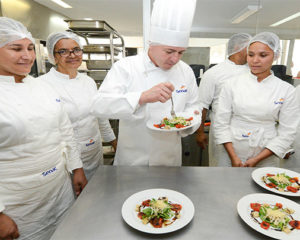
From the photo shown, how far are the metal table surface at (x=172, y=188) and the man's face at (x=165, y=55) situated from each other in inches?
25.2

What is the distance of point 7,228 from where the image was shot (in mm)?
983

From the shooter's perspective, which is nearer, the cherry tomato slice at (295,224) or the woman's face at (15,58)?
the cherry tomato slice at (295,224)

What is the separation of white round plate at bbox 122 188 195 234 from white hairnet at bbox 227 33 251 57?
6.17ft

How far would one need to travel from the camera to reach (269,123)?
1.53 meters

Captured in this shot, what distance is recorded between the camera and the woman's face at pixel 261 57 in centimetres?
149

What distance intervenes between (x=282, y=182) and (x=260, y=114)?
0.60 metres

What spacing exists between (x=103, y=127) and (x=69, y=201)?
30.4 inches

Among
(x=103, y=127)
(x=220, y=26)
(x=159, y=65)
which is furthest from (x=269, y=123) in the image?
(x=220, y=26)

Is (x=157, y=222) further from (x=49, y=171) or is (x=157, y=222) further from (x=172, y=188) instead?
(x=49, y=171)

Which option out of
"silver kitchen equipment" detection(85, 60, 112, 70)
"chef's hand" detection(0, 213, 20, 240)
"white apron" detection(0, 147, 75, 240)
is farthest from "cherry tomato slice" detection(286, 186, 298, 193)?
"silver kitchen equipment" detection(85, 60, 112, 70)

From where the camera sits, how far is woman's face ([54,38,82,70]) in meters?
1.69

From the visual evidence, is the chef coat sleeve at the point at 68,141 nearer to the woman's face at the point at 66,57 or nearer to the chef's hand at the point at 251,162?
the woman's face at the point at 66,57

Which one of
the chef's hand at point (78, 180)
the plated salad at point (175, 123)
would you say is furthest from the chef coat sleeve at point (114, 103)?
the chef's hand at point (78, 180)

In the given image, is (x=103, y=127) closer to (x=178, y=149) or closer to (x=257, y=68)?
(x=178, y=149)
